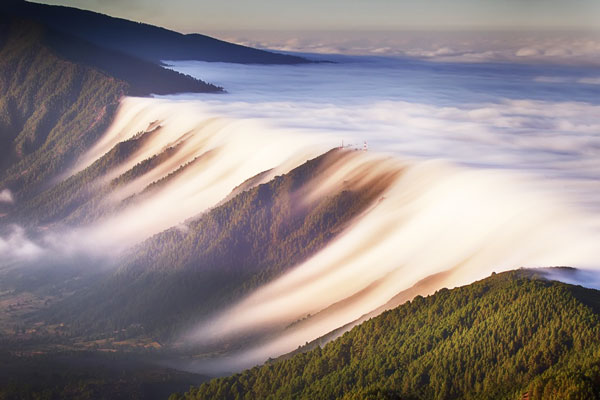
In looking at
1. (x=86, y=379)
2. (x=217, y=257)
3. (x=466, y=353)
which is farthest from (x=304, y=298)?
(x=466, y=353)

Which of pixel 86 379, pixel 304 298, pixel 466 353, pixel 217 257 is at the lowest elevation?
pixel 466 353

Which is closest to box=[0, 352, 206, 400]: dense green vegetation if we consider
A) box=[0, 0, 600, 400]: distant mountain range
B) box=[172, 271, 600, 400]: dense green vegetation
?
box=[0, 0, 600, 400]: distant mountain range

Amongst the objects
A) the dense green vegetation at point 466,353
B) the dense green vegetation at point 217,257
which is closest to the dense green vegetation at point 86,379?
the dense green vegetation at point 466,353

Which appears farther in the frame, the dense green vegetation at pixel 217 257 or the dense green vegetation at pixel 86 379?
the dense green vegetation at pixel 217 257

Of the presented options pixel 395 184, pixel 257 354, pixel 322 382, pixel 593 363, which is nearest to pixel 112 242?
pixel 395 184

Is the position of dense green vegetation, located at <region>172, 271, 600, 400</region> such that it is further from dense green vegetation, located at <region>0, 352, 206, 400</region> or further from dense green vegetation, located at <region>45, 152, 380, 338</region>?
dense green vegetation, located at <region>45, 152, 380, 338</region>

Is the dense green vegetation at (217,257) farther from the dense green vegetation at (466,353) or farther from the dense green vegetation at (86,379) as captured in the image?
the dense green vegetation at (466,353)

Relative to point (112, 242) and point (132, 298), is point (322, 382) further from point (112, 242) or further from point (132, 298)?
point (112, 242)

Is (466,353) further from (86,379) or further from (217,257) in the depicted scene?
(217,257)
